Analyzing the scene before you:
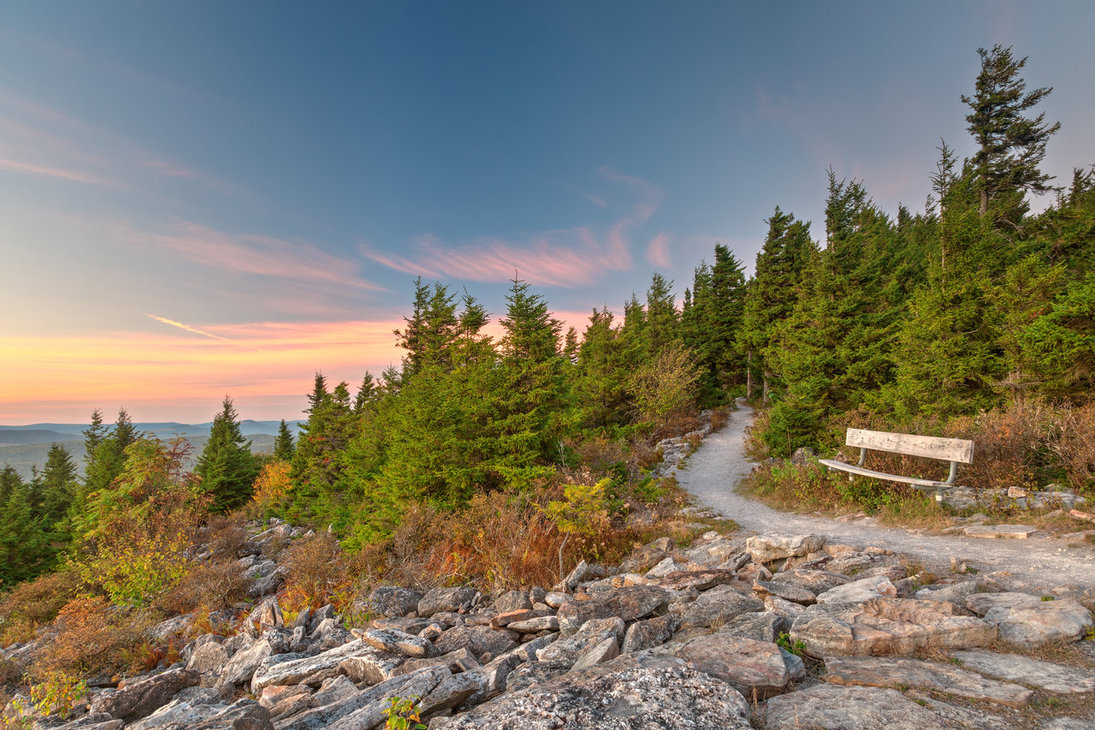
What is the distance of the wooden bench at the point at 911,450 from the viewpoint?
773 cm

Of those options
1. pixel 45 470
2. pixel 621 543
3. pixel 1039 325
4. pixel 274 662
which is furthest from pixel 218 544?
pixel 45 470

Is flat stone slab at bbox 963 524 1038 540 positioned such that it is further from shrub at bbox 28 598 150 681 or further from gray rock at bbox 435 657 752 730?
shrub at bbox 28 598 150 681

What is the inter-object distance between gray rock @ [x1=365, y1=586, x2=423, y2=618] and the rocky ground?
0.05 metres

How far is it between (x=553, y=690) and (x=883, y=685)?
1999 mm

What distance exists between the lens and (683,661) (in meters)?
2.78

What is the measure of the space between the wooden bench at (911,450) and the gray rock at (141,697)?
37.5 feet

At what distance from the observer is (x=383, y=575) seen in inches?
322

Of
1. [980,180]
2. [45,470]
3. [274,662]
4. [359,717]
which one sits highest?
[980,180]

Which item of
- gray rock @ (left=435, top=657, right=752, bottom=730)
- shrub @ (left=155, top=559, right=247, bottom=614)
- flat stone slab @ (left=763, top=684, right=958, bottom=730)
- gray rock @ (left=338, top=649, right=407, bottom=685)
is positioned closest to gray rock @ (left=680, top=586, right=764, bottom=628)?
flat stone slab @ (left=763, top=684, right=958, bottom=730)

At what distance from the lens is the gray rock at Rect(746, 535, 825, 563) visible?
6.30 m

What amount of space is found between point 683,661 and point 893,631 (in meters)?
1.71

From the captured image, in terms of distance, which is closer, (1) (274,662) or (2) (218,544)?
(1) (274,662)

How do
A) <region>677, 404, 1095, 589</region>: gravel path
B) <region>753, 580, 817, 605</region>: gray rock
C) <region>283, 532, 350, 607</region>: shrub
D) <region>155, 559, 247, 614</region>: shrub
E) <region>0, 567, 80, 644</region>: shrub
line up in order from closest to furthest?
<region>753, 580, 817, 605</region>: gray rock < <region>677, 404, 1095, 589</region>: gravel path < <region>283, 532, 350, 607</region>: shrub < <region>155, 559, 247, 614</region>: shrub < <region>0, 567, 80, 644</region>: shrub

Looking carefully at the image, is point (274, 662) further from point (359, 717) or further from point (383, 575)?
point (383, 575)
